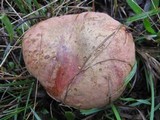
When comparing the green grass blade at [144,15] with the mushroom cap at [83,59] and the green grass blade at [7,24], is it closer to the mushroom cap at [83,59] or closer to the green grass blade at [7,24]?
the mushroom cap at [83,59]

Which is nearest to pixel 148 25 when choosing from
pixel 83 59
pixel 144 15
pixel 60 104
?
pixel 144 15

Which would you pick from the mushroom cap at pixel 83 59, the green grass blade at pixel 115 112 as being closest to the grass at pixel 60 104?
the green grass blade at pixel 115 112

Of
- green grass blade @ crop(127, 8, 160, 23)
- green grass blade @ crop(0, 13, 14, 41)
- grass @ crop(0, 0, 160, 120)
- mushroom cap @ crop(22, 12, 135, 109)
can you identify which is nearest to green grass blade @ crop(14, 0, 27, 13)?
grass @ crop(0, 0, 160, 120)

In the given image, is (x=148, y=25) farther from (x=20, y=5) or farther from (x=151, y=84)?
(x=20, y=5)

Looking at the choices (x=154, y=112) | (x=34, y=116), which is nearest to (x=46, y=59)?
(x=34, y=116)

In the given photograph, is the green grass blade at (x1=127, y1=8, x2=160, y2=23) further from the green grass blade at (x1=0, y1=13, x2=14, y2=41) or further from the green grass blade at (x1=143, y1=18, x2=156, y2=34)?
the green grass blade at (x1=0, y1=13, x2=14, y2=41)

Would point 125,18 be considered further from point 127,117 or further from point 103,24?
point 127,117
